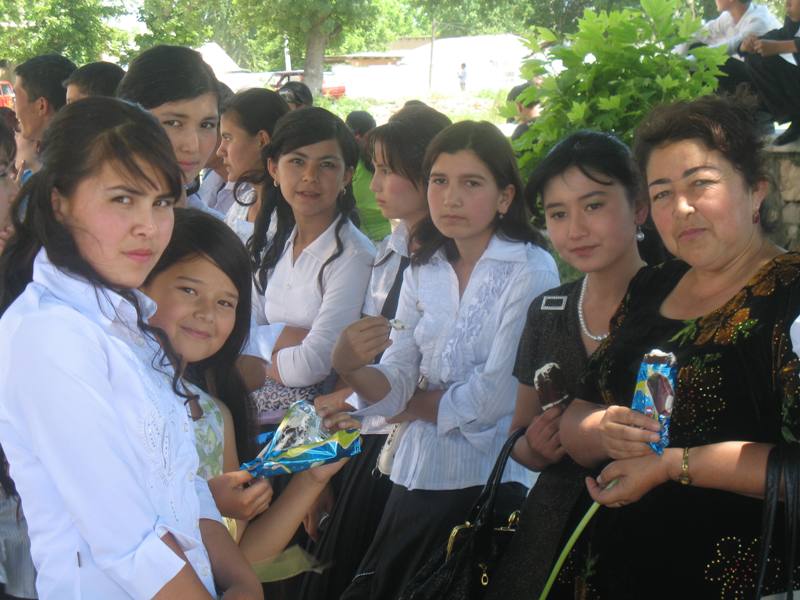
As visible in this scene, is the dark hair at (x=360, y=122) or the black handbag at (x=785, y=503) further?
the dark hair at (x=360, y=122)

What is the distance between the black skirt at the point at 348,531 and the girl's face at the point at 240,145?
2.02 meters

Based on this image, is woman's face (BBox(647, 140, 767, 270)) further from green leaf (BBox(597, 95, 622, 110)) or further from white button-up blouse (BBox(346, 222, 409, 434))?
white button-up blouse (BBox(346, 222, 409, 434))

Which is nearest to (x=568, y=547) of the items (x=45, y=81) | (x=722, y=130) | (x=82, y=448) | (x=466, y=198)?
(x=722, y=130)

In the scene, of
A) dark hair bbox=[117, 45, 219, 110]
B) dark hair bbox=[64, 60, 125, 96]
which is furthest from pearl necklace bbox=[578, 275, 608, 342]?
dark hair bbox=[64, 60, 125, 96]

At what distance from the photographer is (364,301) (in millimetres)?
3584

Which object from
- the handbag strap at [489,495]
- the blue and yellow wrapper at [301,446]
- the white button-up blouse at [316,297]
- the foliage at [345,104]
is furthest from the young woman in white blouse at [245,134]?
the foliage at [345,104]

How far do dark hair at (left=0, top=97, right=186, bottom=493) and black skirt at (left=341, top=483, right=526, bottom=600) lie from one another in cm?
112

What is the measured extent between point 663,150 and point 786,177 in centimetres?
575

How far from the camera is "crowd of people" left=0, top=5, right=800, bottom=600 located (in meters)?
1.65

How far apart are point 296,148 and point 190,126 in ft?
2.20

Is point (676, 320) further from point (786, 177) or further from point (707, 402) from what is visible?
point (786, 177)

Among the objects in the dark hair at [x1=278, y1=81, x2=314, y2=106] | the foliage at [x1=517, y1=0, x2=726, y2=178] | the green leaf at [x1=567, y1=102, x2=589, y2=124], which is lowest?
the green leaf at [x1=567, y1=102, x2=589, y2=124]

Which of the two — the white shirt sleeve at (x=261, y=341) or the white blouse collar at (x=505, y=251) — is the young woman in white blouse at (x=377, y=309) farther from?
the white blouse collar at (x=505, y=251)

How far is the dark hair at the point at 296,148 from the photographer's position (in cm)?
383
